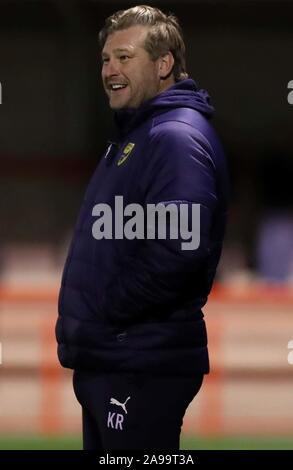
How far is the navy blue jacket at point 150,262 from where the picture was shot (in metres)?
2.52

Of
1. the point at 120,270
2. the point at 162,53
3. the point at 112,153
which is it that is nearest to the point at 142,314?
the point at 120,270

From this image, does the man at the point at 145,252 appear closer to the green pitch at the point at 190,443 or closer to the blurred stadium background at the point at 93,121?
the green pitch at the point at 190,443

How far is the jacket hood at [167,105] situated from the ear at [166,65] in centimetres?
3

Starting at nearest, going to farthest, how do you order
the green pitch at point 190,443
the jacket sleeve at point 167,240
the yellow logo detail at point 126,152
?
the jacket sleeve at point 167,240 → the yellow logo detail at point 126,152 → the green pitch at point 190,443

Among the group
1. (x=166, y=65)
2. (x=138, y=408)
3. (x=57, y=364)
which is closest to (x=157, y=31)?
(x=166, y=65)

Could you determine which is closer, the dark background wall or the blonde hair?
the blonde hair

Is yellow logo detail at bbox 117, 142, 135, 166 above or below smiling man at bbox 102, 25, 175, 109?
below

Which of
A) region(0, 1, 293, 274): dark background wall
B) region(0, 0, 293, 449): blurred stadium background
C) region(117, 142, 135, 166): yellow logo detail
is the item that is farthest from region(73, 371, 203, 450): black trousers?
region(0, 1, 293, 274): dark background wall

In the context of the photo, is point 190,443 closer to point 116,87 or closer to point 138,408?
point 138,408

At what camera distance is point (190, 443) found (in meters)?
5.48

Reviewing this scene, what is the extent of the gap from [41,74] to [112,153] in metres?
7.90

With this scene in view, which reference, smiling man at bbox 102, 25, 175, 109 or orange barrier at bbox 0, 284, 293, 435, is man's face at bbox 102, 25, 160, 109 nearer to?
smiling man at bbox 102, 25, 175, 109

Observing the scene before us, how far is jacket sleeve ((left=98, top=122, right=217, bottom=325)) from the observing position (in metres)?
2.51

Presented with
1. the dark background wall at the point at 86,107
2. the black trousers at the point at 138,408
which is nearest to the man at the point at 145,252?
the black trousers at the point at 138,408
